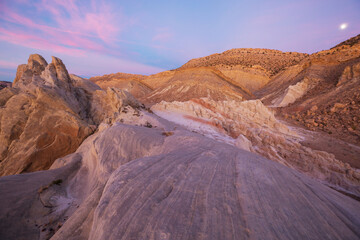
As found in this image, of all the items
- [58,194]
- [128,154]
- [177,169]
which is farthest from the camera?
[128,154]

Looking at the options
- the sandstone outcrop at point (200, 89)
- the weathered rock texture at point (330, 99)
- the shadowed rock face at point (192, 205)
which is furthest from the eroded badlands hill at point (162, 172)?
the sandstone outcrop at point (200, 89)

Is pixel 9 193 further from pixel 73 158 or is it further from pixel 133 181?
pixel 133 181

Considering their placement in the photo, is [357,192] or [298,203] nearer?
[298,203]

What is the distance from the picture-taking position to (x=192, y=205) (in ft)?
6.36

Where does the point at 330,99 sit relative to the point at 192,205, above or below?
above

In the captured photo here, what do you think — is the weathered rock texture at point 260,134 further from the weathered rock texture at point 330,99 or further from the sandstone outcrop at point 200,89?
the sandstone outcrop at point 200,89

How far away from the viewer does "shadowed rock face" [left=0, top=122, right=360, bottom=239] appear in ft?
5.46

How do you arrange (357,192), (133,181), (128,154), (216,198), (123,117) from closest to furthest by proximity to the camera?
(216,198), (133,181), (128,154), (357,192), (123,117)

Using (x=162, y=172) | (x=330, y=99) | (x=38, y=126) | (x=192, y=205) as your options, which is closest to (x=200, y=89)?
(x=330, y=99)

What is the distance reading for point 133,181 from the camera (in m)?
2.23

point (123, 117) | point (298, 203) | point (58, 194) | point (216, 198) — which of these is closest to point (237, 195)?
point (216, 198)

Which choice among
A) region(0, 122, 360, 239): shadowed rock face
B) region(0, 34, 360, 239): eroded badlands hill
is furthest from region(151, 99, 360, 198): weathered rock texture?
region(0, 122, 360, 239): shadowed rock face

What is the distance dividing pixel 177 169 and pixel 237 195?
3.50ft

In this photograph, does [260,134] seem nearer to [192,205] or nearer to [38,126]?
[192,205]
